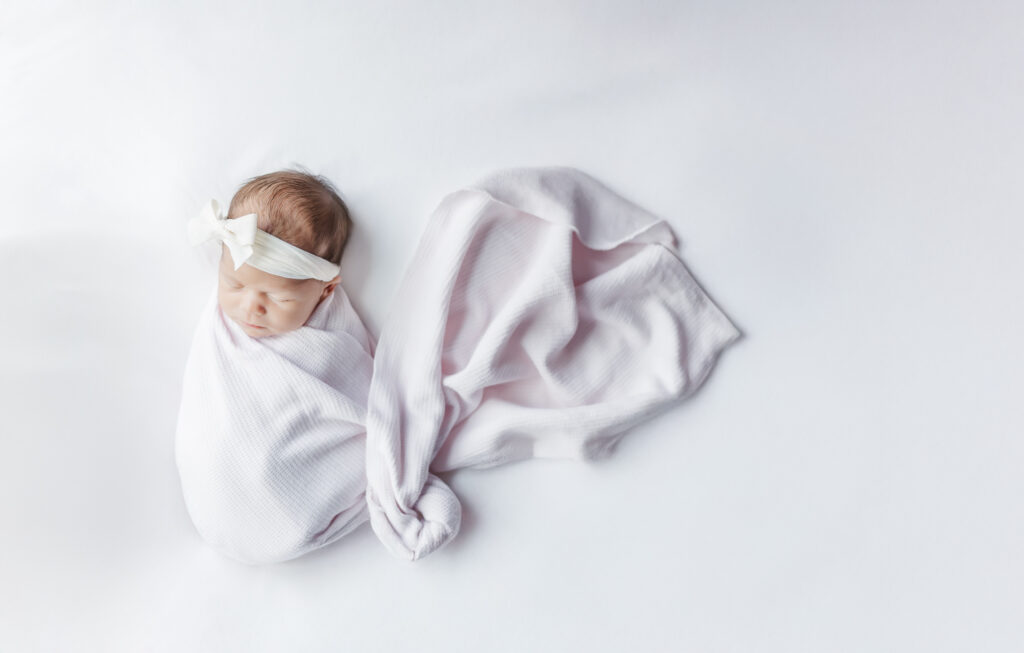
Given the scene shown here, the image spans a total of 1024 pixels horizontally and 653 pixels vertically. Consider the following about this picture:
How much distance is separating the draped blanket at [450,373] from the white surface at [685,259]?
0.07m

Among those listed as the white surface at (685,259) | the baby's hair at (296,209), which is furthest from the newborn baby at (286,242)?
the white surface at (685,259)

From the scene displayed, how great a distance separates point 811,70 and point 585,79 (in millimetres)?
388

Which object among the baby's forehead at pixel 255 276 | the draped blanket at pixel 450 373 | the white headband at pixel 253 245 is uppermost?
the white headband at pixel 253 245

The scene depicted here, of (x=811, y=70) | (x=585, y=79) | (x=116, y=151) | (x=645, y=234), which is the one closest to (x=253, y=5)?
(x=116, y=151)

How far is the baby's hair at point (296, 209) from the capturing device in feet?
3.65

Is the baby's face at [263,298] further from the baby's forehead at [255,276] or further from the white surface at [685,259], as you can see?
the white surface at [685,259]

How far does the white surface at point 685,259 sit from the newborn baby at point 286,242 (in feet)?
0.39

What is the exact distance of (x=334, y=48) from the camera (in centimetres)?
130

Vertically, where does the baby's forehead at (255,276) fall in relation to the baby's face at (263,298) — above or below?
above

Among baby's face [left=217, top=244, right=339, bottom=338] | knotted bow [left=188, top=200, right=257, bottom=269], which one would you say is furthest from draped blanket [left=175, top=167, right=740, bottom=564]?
knotted bow [left=188, top=200, right=257, bottom=269]

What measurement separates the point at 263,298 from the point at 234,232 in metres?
0.11

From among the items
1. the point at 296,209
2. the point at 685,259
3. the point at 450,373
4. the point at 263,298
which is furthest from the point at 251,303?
the point at 685,259

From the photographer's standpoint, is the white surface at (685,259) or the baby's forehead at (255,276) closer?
the baby's forehead at (255,276)

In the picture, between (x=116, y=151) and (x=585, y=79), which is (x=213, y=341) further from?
(x=585, y=79)
